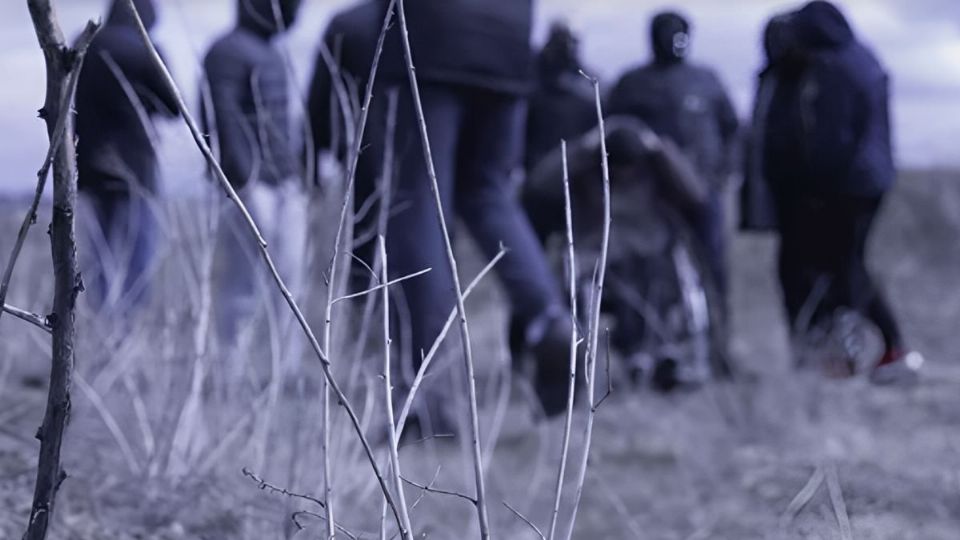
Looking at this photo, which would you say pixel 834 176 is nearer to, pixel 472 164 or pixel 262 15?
pixel 472 164

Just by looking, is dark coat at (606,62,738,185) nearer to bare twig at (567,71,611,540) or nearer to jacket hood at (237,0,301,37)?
jacket hood at (237,0,301,37)

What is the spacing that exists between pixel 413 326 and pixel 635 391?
4.81 feet

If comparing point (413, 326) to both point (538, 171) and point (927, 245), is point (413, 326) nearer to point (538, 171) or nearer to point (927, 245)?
point (538, 171)

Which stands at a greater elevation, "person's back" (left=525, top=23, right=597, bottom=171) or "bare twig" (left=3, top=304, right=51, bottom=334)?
"person's back" (left=525, top=23, right=597, bottom=171)

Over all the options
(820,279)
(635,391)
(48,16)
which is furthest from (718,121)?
(48,16)

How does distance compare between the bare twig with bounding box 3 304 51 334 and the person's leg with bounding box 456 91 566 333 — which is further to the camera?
the person's leg with bounding box 456 91 566 333

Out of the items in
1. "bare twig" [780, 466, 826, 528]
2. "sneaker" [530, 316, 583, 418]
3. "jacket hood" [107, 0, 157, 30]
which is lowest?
"sneaker" [530, 316, 583, 418]

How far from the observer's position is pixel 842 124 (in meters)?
5.01

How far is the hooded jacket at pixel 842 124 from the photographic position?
4902 millimetres

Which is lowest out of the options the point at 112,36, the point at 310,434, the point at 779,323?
the point at 779,323

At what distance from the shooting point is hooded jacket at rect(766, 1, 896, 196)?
4.90 meters

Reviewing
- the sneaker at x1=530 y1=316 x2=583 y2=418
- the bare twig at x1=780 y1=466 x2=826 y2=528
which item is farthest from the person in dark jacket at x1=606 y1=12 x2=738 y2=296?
the bare twig at x1=780 y1=466 x2=826 y2=528

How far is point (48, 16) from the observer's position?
45.9 inches

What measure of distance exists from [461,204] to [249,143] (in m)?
0.60
